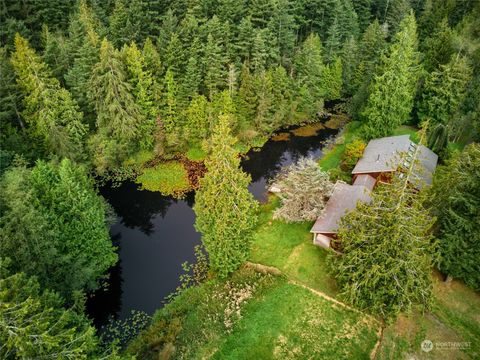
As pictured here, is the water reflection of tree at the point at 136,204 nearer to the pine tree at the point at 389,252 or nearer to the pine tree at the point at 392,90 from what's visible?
the pine tree at the point at 389,252

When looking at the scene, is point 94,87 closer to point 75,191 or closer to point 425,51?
point 75,191

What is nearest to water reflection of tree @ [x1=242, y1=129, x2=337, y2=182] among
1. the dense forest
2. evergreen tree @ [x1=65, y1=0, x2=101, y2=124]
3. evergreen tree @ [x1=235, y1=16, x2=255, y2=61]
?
the dense forest

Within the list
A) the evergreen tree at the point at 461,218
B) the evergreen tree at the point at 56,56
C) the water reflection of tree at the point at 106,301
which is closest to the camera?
the evergreen tree at the point at 461,218

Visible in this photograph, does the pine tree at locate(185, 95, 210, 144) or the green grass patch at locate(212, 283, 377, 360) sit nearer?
the green grass patch at locate(212, 283, 377, 360)

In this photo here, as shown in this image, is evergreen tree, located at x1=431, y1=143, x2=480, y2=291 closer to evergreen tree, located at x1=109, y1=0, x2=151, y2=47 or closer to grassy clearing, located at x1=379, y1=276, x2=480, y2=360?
grassy clearing, located at x1=379, y1=276, x2=480, y2=360

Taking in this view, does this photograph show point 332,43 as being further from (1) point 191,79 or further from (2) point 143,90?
(2) point 143,90

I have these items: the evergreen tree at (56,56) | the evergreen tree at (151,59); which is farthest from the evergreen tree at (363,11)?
the evergreen tree at (56,56)
